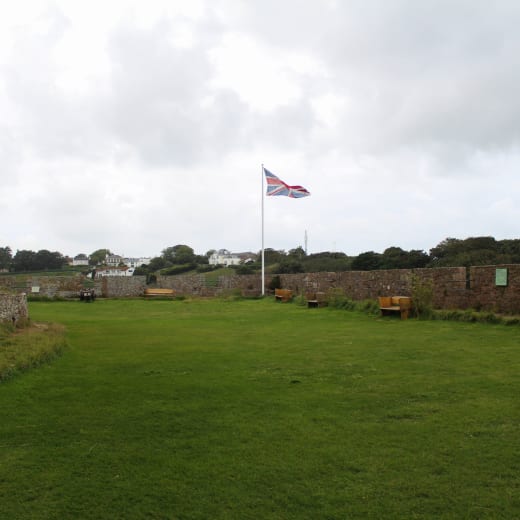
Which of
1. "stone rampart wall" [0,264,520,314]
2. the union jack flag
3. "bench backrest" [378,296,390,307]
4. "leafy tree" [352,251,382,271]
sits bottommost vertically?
"bench backrest" [378,296,390,307]

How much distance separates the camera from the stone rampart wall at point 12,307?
9883 mm

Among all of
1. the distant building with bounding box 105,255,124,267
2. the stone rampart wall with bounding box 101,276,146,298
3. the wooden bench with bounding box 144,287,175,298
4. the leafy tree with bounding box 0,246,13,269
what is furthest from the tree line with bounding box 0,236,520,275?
the distant building with bounding box 105,255,124,267

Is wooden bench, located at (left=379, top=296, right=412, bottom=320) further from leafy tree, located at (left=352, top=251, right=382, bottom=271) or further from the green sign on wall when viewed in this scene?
leafy tree, located at (left=352, top=251, right=382, bottom=271)

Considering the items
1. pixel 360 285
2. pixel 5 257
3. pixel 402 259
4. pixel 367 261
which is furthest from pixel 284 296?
pixel 5 257

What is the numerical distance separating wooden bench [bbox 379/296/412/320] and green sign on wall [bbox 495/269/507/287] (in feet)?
7.03

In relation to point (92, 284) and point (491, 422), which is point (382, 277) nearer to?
point (491, 422)

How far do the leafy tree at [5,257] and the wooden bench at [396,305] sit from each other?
57.0 m

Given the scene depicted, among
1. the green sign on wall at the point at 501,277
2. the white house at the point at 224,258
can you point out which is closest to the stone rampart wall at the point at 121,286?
the green sign on wall at the point at 501,277

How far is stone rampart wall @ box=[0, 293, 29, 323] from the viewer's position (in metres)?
9.88

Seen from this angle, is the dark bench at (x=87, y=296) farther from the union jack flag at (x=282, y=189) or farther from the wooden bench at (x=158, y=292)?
the union jack flag at (x=282, y=189)

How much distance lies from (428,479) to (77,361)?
18.7ft

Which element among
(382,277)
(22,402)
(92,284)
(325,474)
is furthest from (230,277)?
(325,474)

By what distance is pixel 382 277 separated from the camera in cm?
1605

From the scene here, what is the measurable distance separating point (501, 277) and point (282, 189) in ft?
50.2
